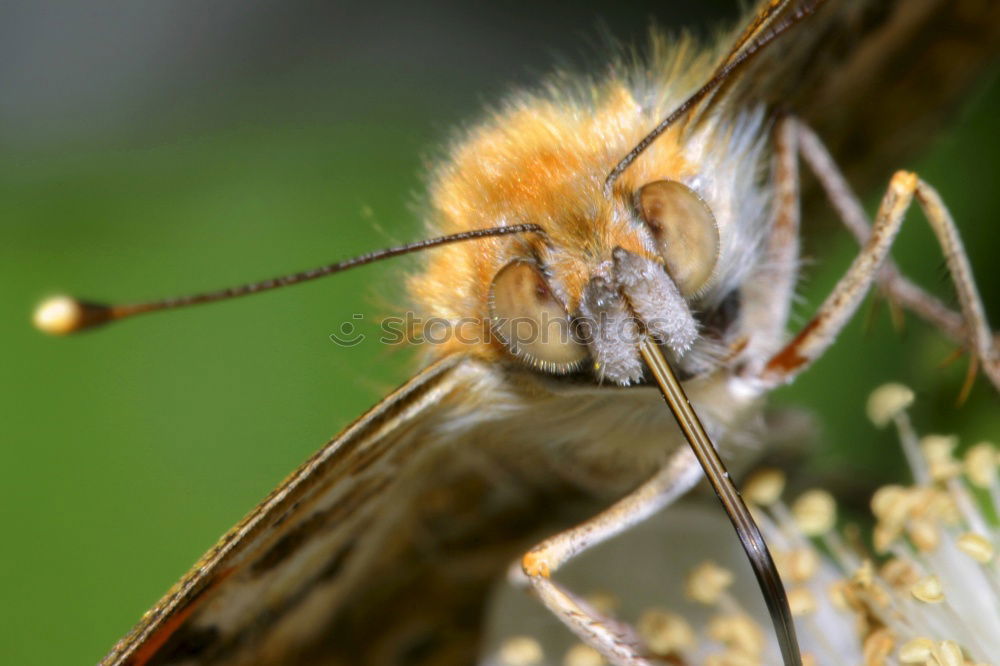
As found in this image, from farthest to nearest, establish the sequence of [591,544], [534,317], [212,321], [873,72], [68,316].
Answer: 1. [212,321]
2. [873,72]
3. [591,544]
4. [534,317]
5. [68,316]

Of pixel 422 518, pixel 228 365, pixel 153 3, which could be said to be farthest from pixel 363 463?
pixel 153 3

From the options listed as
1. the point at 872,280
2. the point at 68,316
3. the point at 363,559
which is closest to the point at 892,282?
the point at 872,280

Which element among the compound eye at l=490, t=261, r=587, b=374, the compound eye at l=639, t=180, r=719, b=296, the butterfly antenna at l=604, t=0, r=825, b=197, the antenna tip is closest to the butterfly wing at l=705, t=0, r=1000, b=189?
the butterfly antenna at l=604, t=0, r=825, b=197

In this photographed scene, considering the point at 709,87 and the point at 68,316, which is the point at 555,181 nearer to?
the point at 709,87

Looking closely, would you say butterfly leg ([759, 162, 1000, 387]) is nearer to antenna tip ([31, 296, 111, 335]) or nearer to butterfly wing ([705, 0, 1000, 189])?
butterfly wing ([705, 0, 1000, 189])

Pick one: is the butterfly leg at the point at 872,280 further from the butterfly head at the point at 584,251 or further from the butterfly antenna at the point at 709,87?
the butterfly antenna at the point at 709,87
